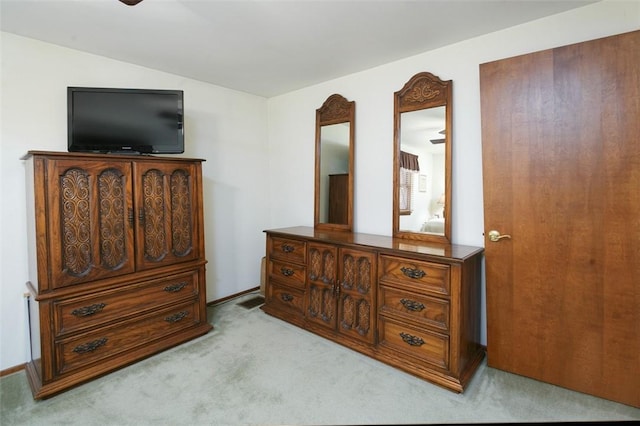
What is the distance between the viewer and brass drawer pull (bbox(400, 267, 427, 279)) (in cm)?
218

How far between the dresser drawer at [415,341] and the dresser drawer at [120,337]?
5.40 ft

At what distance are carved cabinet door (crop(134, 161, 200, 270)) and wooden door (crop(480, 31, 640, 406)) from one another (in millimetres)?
2363

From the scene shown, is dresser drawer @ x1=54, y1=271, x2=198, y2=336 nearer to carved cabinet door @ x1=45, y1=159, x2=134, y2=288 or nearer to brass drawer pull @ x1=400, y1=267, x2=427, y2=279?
carved cabinet door @ x1=45, y1=159, x2=134, y2=288

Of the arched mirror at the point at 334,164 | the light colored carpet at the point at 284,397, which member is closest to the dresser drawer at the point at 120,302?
the light colored carpet at the point at 284,397

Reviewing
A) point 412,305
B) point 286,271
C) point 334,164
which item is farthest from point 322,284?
point 334,164

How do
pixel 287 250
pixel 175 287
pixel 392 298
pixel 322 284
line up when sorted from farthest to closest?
1. pixel 287 250
2. pixel 322 284
3. pixel 175 287
4. pixel 392 298

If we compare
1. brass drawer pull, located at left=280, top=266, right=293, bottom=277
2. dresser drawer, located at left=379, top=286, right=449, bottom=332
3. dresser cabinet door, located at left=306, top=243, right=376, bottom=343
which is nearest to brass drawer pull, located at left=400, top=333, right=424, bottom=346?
dresser drawer, located at left=379, top=286, right=449, bottom=332

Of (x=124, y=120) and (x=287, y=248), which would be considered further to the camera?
(x=287, y=248)

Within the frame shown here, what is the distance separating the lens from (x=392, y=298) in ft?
7.66

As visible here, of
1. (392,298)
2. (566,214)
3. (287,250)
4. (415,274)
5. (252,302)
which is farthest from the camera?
(252,302)

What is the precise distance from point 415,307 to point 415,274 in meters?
0.24

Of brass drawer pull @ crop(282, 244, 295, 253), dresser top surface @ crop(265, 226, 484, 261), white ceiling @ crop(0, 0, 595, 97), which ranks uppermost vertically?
white ceiling @ crop(0, 0, 595, 97)

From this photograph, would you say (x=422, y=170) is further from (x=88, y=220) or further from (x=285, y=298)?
(x=88, y=220)

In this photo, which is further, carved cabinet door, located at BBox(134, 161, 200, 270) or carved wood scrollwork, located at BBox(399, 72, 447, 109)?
carved wood scrollwork, located at BBox(399, 72, 447, 109)
